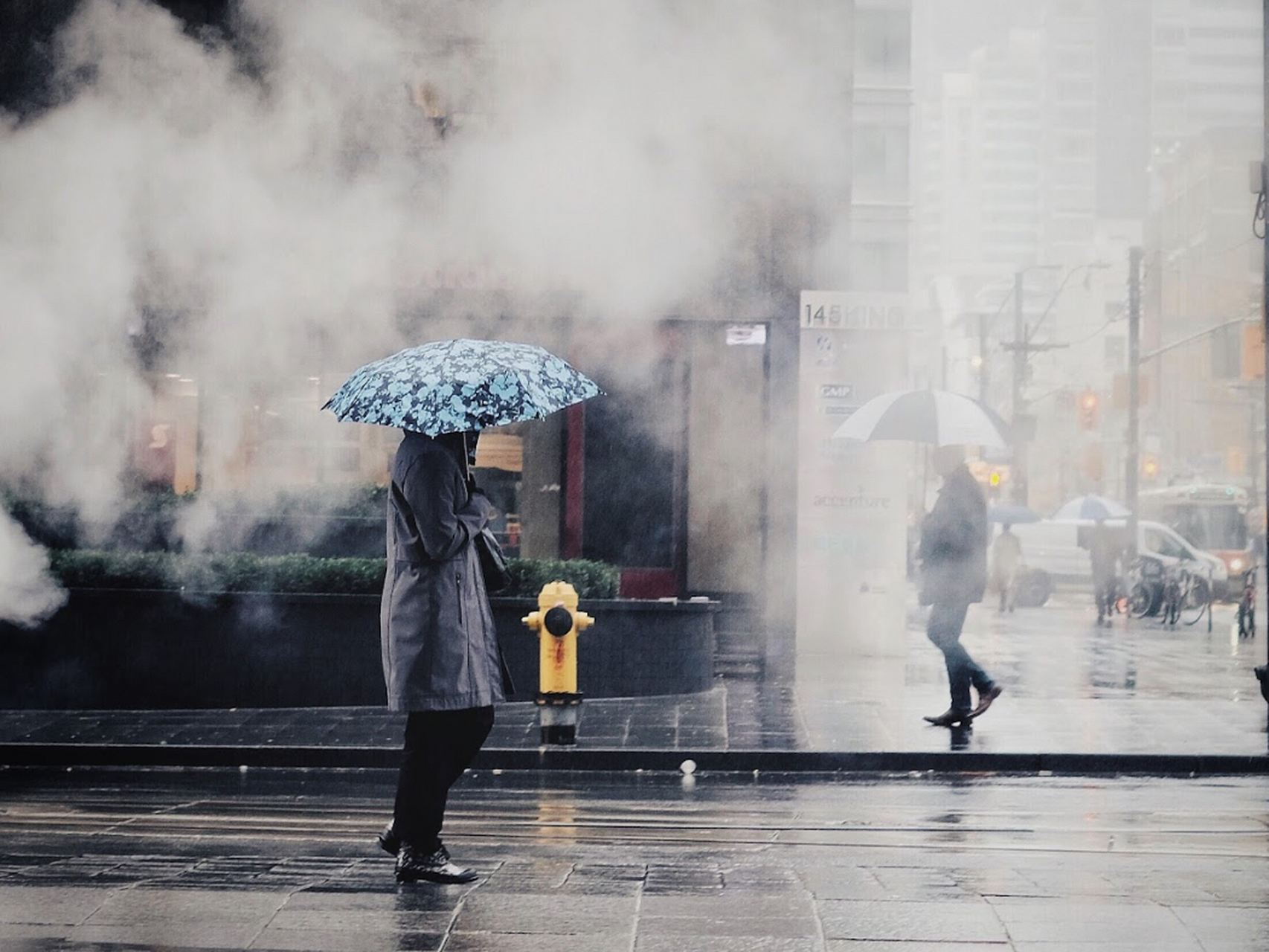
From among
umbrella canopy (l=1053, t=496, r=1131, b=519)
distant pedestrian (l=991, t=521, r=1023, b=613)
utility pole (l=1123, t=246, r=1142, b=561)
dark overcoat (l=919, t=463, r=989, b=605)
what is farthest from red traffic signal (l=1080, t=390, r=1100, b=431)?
dark overcoat (l=919, t=463, r=989, b=605)

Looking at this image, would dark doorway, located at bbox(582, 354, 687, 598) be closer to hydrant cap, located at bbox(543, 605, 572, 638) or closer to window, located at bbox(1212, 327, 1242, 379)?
hydrant cap, located at bbox(543, 605, 572, 638)

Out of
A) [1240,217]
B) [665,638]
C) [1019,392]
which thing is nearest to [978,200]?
[1240,217]

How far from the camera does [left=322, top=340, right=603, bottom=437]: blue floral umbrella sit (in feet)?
14.3

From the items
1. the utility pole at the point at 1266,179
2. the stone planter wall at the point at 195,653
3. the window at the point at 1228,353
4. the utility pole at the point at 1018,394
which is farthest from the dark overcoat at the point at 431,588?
the utility pole at the point at 1018,394

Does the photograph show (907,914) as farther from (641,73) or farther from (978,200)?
(978,200)

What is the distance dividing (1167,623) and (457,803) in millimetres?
14444

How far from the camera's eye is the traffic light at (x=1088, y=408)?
A: 36938mm

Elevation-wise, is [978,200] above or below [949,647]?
above

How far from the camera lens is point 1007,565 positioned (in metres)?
22.2

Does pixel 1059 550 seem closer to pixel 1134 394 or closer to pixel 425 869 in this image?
pixel 1134 394

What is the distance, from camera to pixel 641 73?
1129cm

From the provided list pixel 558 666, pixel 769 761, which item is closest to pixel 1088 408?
pixel 769 761

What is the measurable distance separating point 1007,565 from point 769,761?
1534 centimetres

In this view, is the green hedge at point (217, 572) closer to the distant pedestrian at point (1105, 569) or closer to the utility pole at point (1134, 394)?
the distant pedestrian at point (1105, 569)
